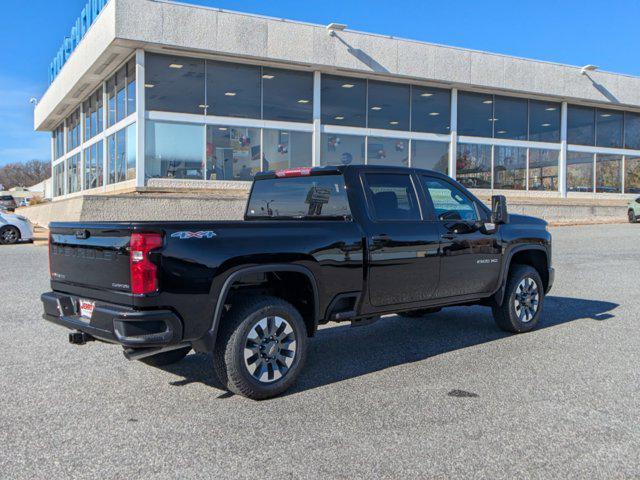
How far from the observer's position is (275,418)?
4.52 metres

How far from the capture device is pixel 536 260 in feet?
25.7

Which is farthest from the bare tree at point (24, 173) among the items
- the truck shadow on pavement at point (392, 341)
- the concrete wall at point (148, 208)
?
the truck shadow on pavement at point (392, 341)

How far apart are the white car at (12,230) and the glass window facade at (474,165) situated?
712 inches

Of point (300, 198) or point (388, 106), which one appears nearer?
point (300, 198)

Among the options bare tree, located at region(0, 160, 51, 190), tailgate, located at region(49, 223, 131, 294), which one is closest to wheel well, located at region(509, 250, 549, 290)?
tailgate, located at region(49, 223, 131, 294)

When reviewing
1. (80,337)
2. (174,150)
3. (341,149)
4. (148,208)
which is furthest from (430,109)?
(80,337)

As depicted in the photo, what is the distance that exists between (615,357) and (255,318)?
12.1ft

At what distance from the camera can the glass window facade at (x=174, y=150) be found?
22250 mm

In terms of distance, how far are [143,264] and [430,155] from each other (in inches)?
972

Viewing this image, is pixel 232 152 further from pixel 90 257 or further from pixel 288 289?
pixel 90 257

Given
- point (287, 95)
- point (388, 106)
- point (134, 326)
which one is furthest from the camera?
point (388, 106)

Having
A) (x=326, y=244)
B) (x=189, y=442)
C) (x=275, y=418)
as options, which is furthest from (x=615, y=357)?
(x=189, y=442)

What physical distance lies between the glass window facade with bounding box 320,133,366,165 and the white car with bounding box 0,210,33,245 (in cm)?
1118

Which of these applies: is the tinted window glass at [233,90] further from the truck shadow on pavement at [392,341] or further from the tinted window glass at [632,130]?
the tinted window glass at [632,130]
